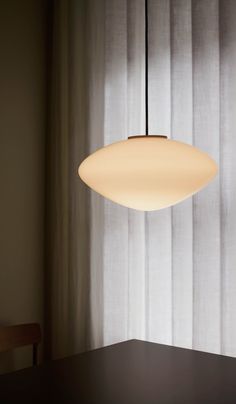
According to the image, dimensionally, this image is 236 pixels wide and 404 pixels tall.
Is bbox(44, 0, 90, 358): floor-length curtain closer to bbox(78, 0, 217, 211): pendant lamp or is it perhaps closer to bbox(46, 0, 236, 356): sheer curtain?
bbox(46, 0, 236, 356): sheer curtain

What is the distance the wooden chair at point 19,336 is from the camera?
2.96 m

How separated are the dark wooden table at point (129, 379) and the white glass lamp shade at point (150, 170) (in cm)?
57

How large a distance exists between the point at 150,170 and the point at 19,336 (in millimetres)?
1799

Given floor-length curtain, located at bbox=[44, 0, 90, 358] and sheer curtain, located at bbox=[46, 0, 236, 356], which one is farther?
floor-length curtain, located at bbox=[44, 0, 90, 358]

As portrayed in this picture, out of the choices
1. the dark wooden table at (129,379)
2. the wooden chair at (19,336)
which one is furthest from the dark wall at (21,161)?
the dark wooden table at (129,379)

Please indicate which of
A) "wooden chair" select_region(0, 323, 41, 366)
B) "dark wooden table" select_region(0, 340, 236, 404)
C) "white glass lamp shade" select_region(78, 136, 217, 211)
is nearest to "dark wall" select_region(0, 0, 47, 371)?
"wooden chair" select_region(0, 323, 41, 366)

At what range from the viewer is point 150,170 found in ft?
4.96

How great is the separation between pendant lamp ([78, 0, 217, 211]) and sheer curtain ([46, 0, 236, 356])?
1.16 m

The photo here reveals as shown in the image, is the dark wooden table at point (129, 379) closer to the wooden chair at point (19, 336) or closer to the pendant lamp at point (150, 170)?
the pendant lamp at point (150, 170)

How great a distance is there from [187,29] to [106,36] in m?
0.53

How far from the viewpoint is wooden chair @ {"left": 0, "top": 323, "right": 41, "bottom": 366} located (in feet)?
9.70

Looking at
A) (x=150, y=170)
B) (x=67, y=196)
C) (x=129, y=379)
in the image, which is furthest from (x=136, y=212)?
(x=150, y=170)

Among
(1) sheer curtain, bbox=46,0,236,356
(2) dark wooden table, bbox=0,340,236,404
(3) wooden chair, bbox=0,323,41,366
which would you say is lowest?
(3) wooden chair, bbox=0,323,41,366

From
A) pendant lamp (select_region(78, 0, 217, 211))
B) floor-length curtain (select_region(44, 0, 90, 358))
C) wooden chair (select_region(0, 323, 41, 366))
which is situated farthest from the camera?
floor-length curtain (select_region(44, 0, 90, 358))
